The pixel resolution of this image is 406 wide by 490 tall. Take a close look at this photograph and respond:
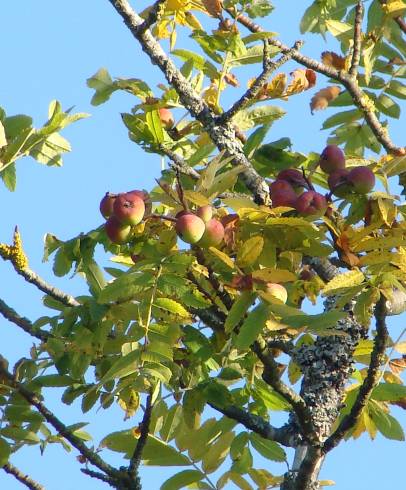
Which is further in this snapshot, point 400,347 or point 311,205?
point 400,347

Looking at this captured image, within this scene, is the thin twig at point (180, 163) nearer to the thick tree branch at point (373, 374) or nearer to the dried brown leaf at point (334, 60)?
the thick tree branch at point (373, 374)

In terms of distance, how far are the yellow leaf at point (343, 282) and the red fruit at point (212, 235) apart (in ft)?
0.97

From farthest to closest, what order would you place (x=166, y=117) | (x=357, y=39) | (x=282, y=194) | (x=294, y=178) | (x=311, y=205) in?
(x=357, y=39) < (x=166, y=117) < (x=294, y=178) < (x=282, y=194) < (x=311, y=205)

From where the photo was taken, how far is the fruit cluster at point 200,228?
2.58m

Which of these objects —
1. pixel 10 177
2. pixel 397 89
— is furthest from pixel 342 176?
pixel 397 89

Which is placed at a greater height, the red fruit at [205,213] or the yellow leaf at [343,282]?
the red fruit at [205,213]

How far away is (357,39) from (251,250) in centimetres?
163

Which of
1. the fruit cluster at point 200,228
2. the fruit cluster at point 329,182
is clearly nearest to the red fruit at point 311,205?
the fruit cluster at point 329,182

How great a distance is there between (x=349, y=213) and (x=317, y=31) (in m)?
1.83

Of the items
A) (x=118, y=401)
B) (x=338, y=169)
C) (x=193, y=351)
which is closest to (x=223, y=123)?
(x=338, y=169)

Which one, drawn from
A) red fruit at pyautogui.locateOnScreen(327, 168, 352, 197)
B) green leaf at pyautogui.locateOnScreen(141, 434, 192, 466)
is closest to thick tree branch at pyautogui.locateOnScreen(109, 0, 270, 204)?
red fruit at pyautogui.locateOnScreen(327, 168, 352, 197)

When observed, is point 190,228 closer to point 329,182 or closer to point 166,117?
point 329,182

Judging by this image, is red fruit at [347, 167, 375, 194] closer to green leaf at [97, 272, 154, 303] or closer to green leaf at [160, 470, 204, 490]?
green leaf at [97, 272, 154, 303]

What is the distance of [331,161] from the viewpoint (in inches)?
124
